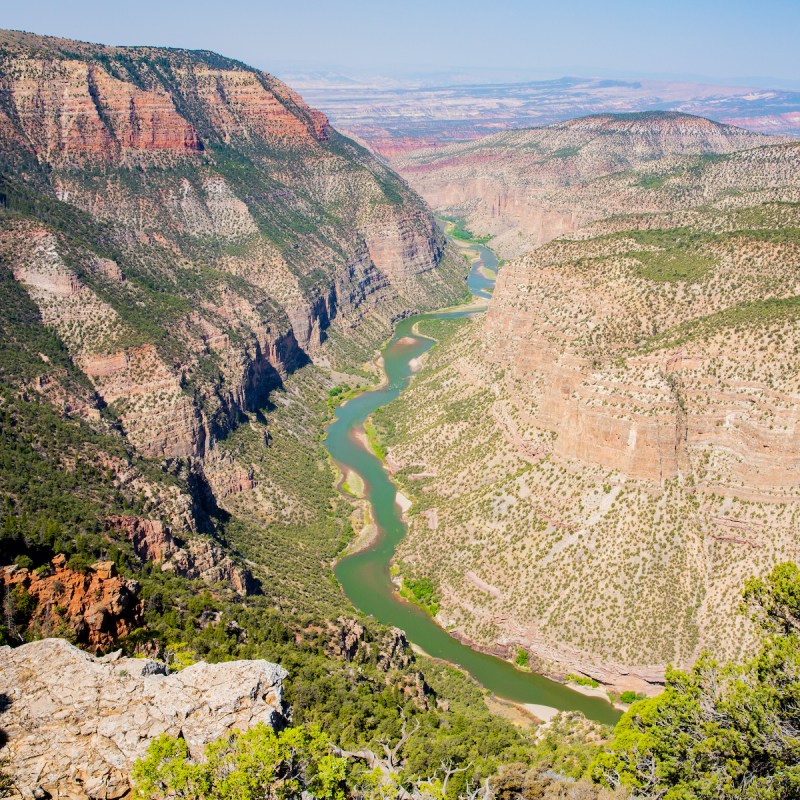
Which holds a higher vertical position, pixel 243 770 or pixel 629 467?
pixel 243 770

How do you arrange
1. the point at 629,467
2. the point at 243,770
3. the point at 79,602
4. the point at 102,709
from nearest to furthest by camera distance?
1. the point at 243,770
2. the point at 102,709
3. the point at 79,602
4. the point at 629,467

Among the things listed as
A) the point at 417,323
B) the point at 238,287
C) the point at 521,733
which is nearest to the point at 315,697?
the point at 521,733

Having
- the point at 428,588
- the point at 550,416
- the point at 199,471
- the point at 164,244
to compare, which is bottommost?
the point at 428,588

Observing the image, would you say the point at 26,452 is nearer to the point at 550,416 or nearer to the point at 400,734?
the point at 400,734

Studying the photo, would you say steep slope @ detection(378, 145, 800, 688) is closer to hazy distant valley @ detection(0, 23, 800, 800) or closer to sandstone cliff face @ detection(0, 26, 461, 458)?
hazy distant valley @ detection(0, 23, 800, 800)

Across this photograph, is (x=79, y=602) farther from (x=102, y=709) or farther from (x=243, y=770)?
(x=243, y=770)

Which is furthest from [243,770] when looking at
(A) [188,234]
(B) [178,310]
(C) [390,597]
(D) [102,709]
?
(A) [188,234]

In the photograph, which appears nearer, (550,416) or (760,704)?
(760,704)
